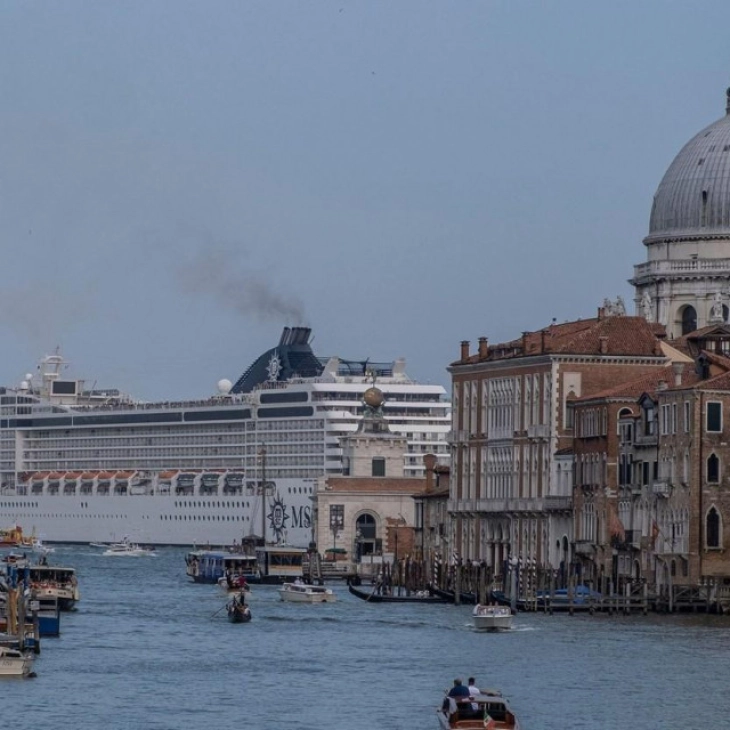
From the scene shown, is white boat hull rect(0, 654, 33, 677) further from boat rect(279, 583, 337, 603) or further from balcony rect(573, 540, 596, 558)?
boat rect(279, 583, 337, 603)

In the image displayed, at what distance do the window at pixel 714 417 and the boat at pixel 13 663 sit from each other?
28.1 metres

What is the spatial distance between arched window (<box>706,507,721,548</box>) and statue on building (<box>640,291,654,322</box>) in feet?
112

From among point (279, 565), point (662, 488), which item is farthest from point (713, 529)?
point (279, 565)

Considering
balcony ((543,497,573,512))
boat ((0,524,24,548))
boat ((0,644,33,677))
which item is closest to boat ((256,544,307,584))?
balcony ((543,497,573,512))

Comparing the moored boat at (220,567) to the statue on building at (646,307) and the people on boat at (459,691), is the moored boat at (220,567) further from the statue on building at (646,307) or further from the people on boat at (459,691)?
the people on boat at (459,691)

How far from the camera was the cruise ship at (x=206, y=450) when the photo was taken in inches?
6063

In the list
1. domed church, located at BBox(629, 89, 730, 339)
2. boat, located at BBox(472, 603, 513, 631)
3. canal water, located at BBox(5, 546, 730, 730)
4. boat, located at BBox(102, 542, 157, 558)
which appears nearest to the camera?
canal water, located at BBox(5, 546, 730, 730)

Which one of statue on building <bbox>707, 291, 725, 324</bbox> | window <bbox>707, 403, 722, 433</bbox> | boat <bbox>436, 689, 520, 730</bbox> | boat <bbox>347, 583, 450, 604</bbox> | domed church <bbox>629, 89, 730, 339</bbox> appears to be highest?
domed church <bbox>629, 89, 730, 339</bbox>

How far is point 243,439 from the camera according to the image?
160 m

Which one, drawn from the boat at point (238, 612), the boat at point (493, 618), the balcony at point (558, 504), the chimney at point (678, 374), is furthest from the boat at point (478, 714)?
the balcony at point (558, 504)

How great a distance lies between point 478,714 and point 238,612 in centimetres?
3025

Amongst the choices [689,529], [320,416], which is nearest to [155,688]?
[689,529]

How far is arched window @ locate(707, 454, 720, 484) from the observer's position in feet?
280

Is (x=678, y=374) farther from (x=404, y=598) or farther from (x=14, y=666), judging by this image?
(x=14, y=666)
